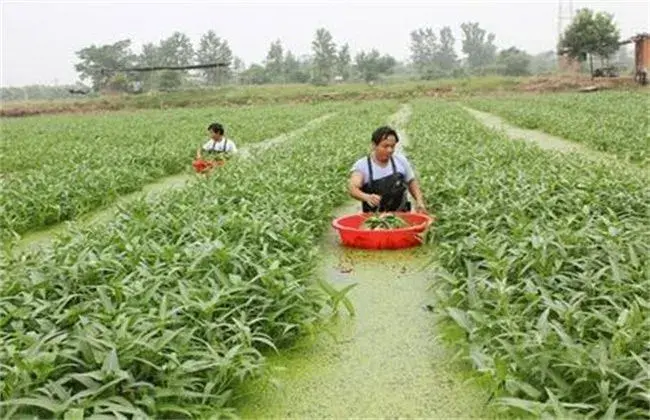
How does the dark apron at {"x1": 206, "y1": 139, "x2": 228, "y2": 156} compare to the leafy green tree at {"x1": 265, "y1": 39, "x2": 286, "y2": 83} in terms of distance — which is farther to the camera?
the leafy green tree at {"x1": 265, "y1": 39, "x2": 286, "y2": 83}

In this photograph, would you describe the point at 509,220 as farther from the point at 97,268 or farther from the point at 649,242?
the point at 97,268

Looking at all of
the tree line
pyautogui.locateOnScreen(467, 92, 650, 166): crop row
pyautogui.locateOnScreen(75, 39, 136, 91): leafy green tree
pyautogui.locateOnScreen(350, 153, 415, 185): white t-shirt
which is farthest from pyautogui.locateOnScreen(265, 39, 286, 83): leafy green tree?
pyautogui.locateOnScreen(350, 153, 415, 185): white t-shirt

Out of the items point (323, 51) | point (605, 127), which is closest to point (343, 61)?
point (323, 51)

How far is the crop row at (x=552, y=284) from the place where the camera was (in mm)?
2289

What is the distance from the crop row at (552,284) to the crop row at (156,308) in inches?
34.3

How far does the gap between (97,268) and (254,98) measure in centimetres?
3414

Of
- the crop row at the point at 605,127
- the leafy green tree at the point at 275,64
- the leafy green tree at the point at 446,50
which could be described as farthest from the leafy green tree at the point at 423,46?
the crop row at the point at 605,127

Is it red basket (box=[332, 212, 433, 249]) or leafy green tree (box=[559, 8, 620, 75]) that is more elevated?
leafy green tree (box=[559, 8, 620, 75])

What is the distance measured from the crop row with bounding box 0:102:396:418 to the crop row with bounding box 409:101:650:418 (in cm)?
87

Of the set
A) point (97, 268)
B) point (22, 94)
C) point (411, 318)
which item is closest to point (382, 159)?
point (411, 318)

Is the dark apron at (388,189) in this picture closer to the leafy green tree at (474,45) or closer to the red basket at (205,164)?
the red basket at (205,164)

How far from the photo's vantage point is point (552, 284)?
3.15 metres

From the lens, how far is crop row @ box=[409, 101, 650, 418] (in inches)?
90.1

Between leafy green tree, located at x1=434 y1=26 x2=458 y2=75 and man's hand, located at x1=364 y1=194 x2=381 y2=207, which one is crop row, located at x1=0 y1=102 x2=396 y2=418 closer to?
man's hand, located at x1=364 y1=194 x2=381 y2=207
